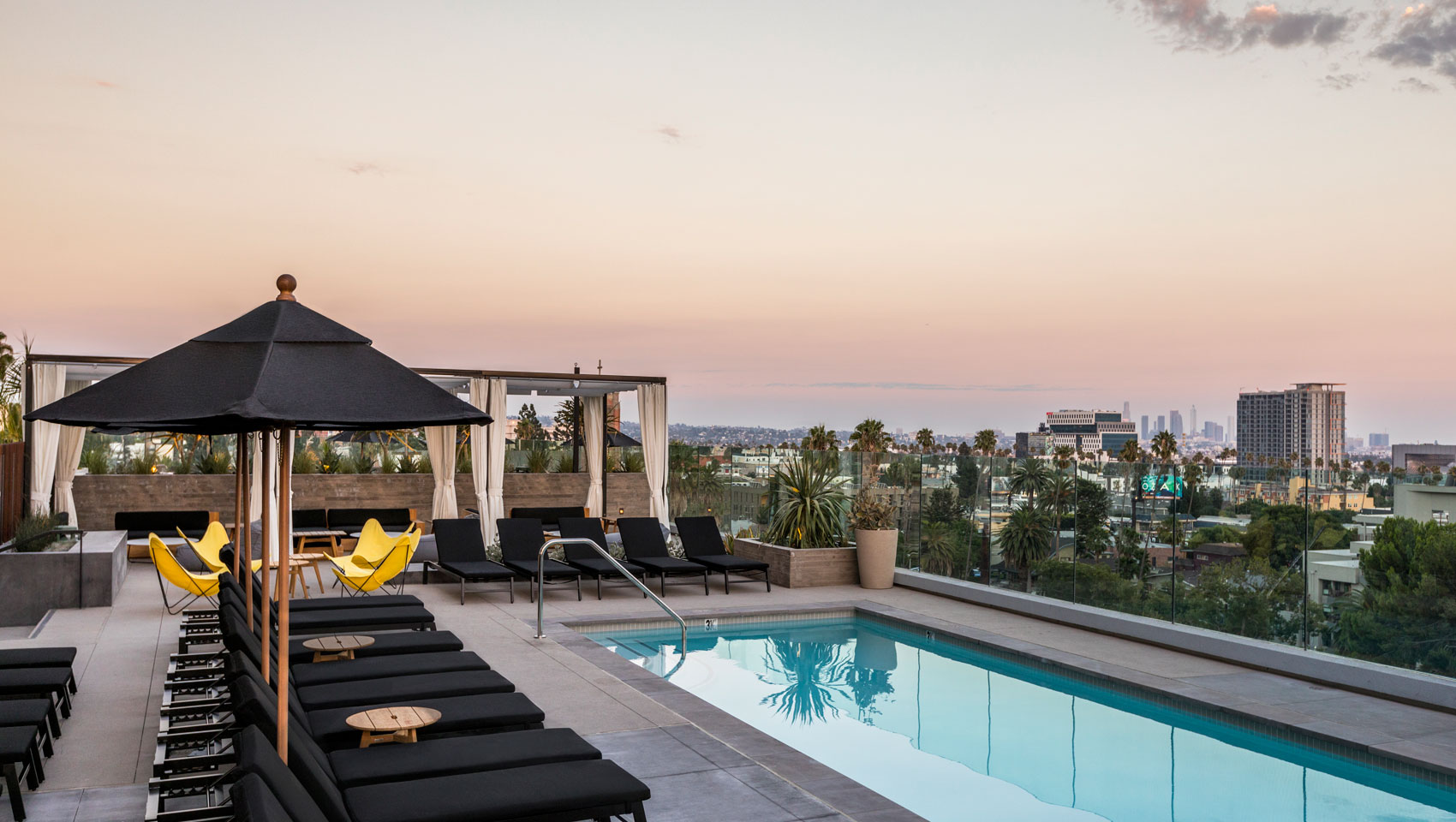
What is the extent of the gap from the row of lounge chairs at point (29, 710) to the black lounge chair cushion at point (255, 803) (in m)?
2.39

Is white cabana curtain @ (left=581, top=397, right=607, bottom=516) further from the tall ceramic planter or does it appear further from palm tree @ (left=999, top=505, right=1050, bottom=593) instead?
palm tree @ (left=999, top=505, right=1050, bottom=593)

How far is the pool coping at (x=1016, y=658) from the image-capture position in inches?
203

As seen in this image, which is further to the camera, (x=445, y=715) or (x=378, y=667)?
(x=378, y=667)

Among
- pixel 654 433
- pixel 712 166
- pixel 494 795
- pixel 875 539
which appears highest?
pixel 712 166

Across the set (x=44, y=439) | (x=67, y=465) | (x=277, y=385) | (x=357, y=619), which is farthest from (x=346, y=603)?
(x=67, y=465)

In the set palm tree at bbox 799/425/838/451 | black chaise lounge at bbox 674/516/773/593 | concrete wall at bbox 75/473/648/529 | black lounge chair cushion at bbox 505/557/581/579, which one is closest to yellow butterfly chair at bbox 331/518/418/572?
black lounge chair cushion at bbox 505/557/581/579

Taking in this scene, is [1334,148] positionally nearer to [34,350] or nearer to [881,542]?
[881,542]

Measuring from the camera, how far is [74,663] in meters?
7.38

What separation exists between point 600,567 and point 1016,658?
15.3 feet

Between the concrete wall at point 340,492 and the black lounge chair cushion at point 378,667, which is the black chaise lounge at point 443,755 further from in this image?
the concrete wall at point 340,492

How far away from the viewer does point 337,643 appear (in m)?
6.12

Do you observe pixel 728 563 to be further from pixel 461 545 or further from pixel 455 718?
pixel 455 718

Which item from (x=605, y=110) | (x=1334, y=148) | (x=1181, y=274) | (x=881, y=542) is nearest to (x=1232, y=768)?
(x=881, y=542)

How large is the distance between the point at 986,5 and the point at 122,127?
10043 mm
